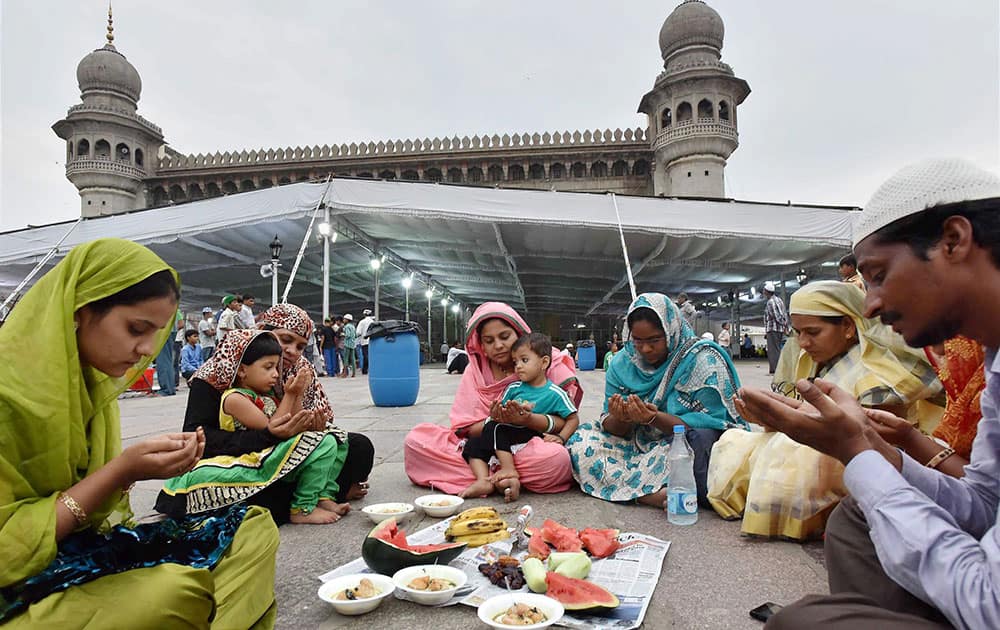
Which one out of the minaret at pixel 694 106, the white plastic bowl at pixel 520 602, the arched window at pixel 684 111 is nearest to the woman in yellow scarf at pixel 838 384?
the white plastic bowl at pixel 520 602

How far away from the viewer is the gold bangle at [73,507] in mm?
1083

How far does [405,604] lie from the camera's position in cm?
149

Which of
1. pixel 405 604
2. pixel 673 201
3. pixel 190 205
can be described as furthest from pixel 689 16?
pixel 405 604

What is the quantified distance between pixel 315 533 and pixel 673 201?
9404mm

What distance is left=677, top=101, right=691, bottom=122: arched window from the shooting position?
72.4 ft

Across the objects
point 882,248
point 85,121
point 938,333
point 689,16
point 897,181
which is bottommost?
point 938,333

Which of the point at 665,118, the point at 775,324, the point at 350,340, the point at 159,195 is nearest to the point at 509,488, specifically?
the point at 775,324

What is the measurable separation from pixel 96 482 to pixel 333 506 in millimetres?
1320

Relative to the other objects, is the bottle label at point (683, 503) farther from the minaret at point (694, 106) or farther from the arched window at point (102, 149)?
the arched window at point (102, 149)

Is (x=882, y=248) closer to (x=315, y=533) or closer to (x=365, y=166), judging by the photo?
(x=315, y=533)

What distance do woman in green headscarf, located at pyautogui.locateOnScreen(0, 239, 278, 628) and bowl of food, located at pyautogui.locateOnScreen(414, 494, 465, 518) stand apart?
97 centimetres

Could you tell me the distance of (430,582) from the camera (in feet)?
4.94

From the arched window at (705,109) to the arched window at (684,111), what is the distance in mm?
411

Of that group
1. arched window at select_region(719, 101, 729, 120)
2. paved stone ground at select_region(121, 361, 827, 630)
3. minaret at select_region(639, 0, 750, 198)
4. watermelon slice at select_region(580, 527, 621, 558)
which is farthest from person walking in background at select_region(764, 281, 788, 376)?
arched window at select_region(719, 101, 729, 120)
